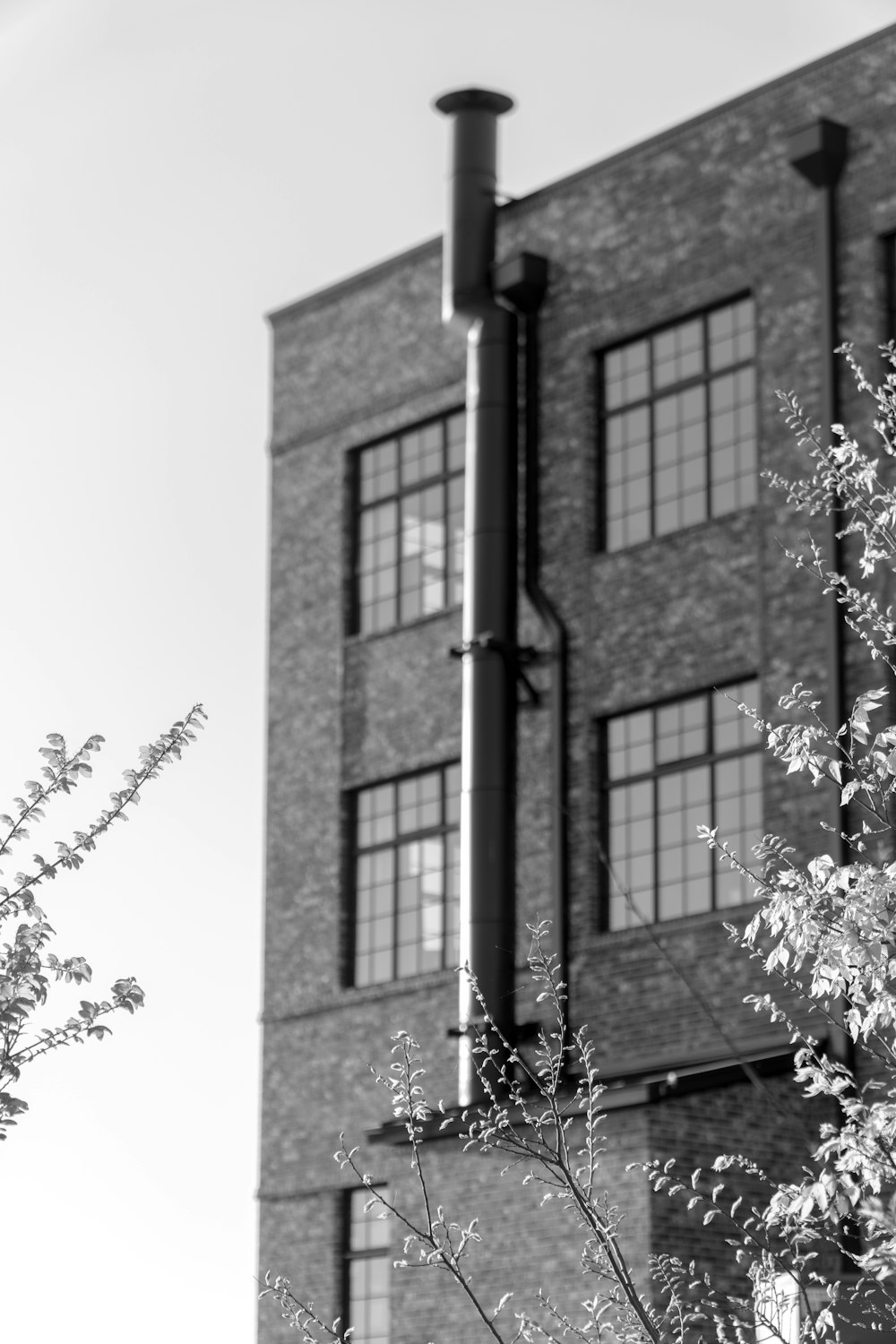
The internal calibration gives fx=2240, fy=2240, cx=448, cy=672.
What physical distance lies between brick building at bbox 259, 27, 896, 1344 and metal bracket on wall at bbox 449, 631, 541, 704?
0.20 ft

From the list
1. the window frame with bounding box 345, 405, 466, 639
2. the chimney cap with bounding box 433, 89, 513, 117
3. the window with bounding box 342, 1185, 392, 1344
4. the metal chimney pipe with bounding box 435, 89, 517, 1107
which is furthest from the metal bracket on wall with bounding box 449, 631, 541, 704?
the chimney cap with bounding box 433, 89, 513, 117

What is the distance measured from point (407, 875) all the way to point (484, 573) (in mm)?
3507

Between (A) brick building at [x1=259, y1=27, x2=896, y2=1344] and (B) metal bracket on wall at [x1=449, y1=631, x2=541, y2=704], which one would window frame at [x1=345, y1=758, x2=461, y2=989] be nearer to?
(A) brick building at [x1=259, y1=27, x2=896, y2=1344]

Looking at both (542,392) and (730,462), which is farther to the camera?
(542,392)

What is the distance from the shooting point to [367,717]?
80.8ft

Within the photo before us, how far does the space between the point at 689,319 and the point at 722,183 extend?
1.35 m

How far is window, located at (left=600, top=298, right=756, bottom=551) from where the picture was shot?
21469 mm

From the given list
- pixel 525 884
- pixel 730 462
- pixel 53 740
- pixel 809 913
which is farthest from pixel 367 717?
pixel 809 913

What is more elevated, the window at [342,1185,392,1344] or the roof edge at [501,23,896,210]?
the roof edge at [501,23,896,210]

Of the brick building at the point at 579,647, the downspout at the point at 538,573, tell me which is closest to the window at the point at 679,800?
→ the brick building at the point at 579,647

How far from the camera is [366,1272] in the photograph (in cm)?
2308

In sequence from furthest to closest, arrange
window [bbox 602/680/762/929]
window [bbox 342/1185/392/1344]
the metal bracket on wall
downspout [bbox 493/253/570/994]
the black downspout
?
window [bbox 342/1185/392/1344]
the metal bracket on wall
downspout [bbox 493/253/570/994]
window [bbox 602/680/762/929]
the black downspout

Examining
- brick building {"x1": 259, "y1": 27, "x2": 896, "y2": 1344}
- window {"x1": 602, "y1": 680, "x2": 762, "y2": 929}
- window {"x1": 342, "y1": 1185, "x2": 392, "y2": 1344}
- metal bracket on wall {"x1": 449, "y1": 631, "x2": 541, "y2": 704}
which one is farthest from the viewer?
window {"x1": 342, "y1": 1185, "x2": 392, "y2": 1344}

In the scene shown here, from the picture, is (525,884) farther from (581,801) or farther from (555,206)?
(555,206)
